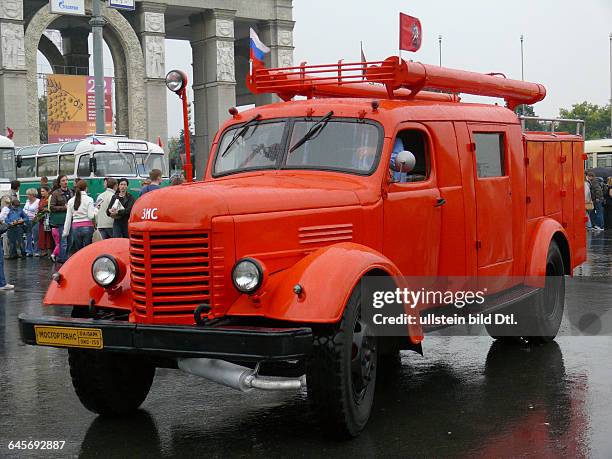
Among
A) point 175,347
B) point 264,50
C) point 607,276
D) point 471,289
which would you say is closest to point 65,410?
point 175,347

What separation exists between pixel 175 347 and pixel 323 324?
0.92 metres

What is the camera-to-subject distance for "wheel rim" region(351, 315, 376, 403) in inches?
255

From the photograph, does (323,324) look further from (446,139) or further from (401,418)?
(446,139)

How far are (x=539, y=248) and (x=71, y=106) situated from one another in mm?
45570

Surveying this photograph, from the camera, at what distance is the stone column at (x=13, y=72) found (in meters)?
47.3

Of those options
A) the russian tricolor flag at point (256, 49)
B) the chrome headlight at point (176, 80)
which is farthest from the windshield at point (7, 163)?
the chrome headlight at point (176, 80)

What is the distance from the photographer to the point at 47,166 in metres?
33.7

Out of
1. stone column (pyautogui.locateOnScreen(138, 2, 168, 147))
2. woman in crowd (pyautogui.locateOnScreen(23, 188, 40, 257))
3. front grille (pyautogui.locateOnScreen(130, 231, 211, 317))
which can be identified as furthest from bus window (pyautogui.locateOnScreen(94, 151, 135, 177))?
front grille (pyautogui.locateOnScreen(130, 231, 211, 317))

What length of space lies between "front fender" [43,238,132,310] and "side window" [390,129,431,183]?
89.0 inches

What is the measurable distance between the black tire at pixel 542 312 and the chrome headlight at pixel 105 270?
14.0ft

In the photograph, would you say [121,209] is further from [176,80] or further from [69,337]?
[69,337]

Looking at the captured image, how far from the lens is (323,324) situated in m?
6.21

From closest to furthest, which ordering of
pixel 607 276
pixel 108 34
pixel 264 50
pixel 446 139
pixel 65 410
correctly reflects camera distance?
pixel 65 410 → pixel 446 139 → pixel 264 50 → pixel 607 276 → pixel 108 34

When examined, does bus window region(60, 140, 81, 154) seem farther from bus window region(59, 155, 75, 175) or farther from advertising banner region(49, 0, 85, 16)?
advertising banner region(49, 0, 85, 16)
